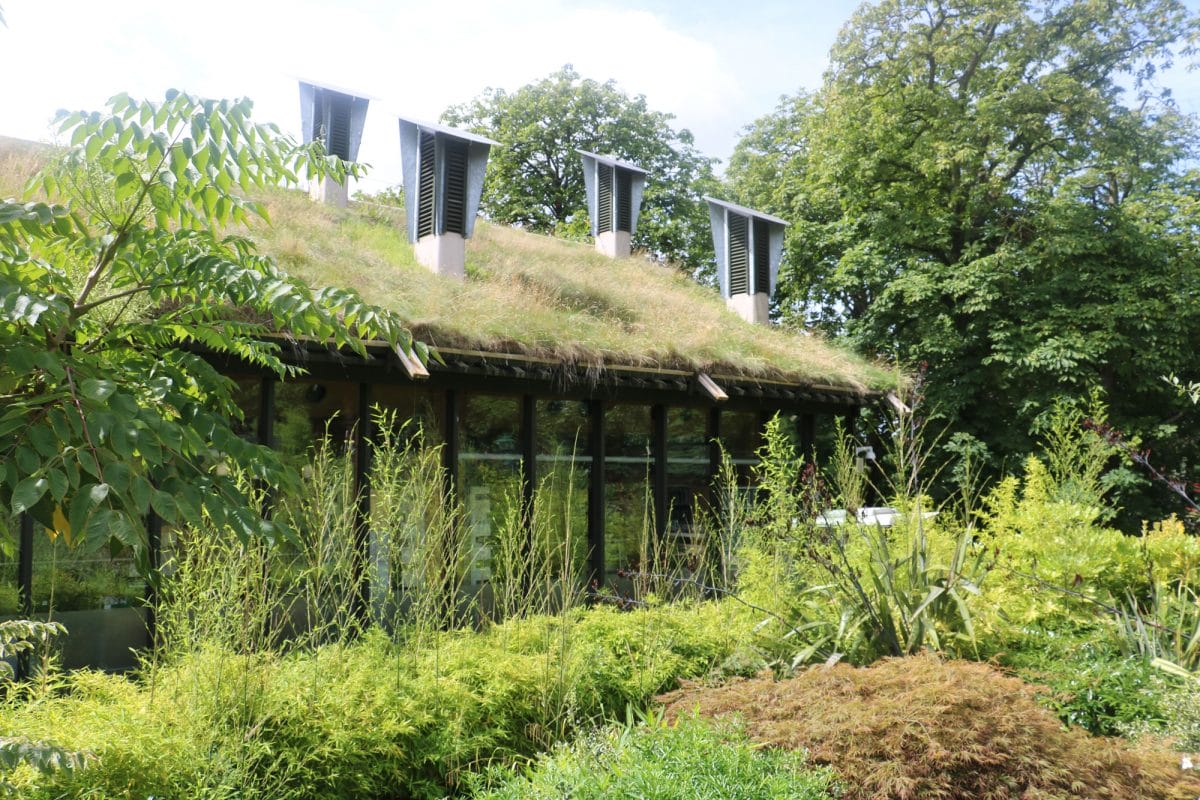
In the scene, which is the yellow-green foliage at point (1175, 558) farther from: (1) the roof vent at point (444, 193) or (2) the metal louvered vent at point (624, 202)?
(2) the metal louvered vent at point (624, 202)

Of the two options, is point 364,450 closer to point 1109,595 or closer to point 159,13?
point 159,13

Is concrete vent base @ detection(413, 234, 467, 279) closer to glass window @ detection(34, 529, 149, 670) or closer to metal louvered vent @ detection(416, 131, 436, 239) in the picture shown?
metal louvered vent @ detection(416, 131, 436, 239)

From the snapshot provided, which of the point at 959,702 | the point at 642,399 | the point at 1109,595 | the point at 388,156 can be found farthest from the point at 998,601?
the point at 388,156

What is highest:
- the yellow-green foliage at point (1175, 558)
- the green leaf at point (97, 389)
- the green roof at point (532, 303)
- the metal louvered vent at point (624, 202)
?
the metal louvered vent at point (624, 202)

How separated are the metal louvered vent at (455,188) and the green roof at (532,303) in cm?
62

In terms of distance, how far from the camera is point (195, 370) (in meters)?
3.08

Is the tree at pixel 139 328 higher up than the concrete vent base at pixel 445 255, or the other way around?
the concrete vent base at pixel 445 255

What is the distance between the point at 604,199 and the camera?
18.1 m

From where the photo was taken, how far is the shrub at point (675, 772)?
3.57m

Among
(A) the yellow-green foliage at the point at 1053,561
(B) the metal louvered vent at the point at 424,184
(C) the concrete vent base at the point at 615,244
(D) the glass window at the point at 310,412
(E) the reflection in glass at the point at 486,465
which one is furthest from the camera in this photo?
(C) the concrete vent base at the point at 615,244

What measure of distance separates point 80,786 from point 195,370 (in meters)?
1.88

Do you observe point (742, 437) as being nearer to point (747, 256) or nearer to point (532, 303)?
point (532, 303)

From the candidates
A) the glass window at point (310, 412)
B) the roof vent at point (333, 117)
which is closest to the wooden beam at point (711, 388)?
the glass window at point (310, 412)

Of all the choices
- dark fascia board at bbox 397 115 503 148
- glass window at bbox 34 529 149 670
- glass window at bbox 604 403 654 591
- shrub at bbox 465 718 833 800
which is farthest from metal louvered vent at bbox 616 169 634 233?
shrub at bbox 465 718 833 800
